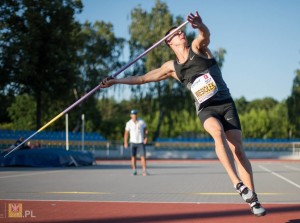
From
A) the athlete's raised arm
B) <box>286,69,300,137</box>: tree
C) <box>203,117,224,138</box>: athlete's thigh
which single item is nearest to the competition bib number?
<box>203,117,224,138</box>: athlete's thigh

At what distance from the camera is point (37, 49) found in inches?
1206

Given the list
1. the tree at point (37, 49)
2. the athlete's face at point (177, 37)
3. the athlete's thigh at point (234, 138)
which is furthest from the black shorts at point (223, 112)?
the tree at point (37, 49)

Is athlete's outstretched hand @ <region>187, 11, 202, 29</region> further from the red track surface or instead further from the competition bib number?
the red track surface

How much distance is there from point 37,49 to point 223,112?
26944 millimetres

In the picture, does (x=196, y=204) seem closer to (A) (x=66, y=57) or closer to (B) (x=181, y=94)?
(A) (x=66, y=57)

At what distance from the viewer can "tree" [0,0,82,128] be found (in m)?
30.2

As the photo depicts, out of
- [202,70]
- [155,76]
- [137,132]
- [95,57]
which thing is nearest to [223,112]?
[202,70]

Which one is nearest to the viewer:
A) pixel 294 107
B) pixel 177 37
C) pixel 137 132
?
pixel 177 37

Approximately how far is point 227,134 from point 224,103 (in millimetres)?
373

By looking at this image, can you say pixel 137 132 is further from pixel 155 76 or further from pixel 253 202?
pixel 253 202

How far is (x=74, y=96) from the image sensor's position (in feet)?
163

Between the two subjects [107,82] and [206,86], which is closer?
Result: [206,86]

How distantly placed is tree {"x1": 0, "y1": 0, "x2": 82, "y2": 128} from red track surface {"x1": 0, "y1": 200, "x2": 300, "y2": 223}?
2469cm

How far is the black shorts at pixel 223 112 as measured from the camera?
5258 mm
